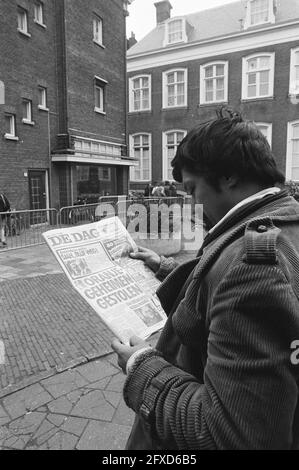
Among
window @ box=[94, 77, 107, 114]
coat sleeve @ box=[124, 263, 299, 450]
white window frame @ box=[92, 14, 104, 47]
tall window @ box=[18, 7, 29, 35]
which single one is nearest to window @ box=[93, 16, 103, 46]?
white window frame @ box=[92, 14, 104, 47]

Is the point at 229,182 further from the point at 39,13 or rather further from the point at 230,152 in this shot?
the point at 39,13

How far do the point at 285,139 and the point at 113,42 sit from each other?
38.9ft

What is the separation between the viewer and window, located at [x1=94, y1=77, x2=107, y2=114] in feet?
57.0

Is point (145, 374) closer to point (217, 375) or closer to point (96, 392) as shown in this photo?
point (217, 375)

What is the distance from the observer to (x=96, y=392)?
3.22 metres

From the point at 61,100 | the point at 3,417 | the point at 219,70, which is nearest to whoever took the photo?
the point at 3,417

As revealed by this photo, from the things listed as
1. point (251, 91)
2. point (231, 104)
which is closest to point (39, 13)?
point (231, 104)

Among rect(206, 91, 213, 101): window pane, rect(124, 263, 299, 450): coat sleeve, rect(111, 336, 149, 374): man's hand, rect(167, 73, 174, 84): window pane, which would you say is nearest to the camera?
rect(124, 263, 299, 450): coat sleeve

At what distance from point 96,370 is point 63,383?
0.38m

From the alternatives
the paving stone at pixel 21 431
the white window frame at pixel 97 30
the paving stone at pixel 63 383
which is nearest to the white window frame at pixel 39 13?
the white window frame at pixel 97 30

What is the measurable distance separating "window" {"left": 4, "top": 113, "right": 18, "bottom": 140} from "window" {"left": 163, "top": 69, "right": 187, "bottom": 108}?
15.3 meters

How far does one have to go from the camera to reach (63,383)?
337 centimetres
